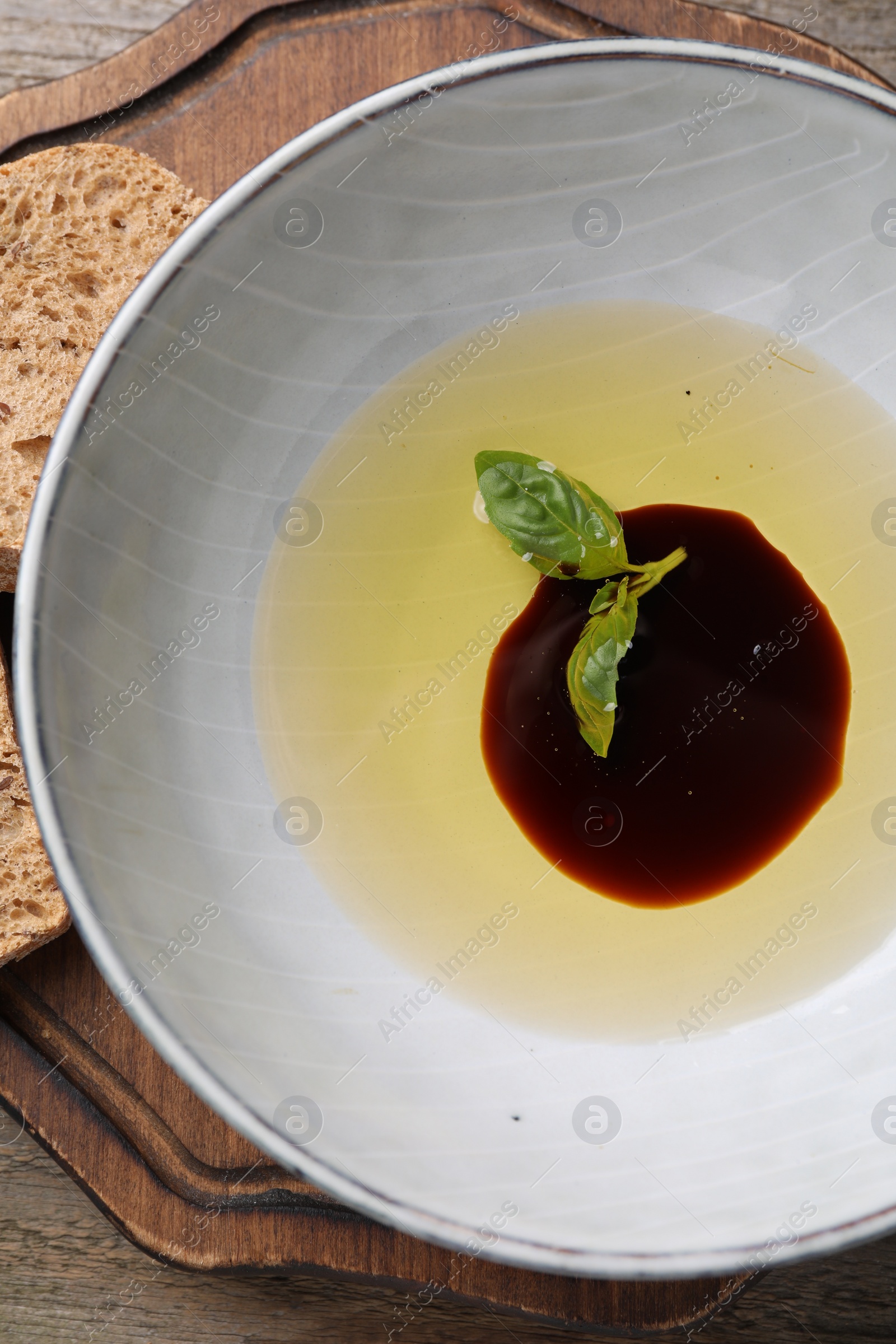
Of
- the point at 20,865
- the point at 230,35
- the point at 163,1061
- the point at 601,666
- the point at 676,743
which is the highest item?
the point at 230,35

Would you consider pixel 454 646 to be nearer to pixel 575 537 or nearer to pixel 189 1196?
pixel 575 537

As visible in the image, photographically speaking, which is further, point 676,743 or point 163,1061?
point 676,743

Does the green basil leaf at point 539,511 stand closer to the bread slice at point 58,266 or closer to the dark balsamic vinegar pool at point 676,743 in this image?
the dark balsamic vinegar pool at point 676,743

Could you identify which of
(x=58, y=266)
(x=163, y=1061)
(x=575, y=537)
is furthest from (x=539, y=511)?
(x=163, y=1061)

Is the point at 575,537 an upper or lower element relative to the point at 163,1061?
upper

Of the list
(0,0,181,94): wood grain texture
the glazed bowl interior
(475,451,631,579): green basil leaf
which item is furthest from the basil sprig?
(0,0,181,94): wood grain texture

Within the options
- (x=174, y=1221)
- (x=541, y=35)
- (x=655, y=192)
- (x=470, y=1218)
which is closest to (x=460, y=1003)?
(x=470, y=1218)

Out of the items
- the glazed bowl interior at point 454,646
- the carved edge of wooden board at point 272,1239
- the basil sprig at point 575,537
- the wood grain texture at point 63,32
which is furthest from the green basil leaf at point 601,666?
the wood grain texture at point 63,32
